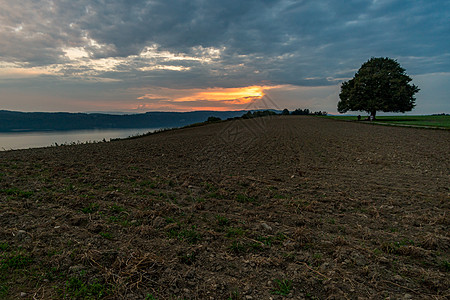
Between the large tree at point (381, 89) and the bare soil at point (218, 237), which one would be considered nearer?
the bare soil at point (218, 237)

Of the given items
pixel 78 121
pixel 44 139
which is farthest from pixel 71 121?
pixel 44 139

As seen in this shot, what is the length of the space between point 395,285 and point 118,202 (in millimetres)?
5901

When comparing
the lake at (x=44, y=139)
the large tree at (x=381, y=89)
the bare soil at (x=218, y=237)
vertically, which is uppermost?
the large tree at (x=381, y=89)

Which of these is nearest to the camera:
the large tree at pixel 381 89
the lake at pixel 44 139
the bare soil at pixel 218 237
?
the bare soil at pixel 218 237

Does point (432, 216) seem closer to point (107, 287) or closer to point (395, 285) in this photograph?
point (395, 285)

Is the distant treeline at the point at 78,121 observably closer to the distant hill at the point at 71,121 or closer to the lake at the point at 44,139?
the distant hill at the point at 71,121

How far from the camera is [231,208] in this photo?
596 cm

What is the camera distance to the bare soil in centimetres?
301

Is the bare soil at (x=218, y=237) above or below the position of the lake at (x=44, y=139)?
below

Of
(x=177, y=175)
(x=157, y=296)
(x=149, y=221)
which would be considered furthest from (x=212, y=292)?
(x=177, y=175)

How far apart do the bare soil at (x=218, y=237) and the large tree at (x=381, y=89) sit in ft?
162

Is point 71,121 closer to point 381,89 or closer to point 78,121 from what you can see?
point 78,121

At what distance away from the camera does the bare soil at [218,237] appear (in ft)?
9.89

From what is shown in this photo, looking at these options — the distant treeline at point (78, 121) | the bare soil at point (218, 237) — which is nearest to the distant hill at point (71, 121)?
the distant treeline at point (78, 121)
